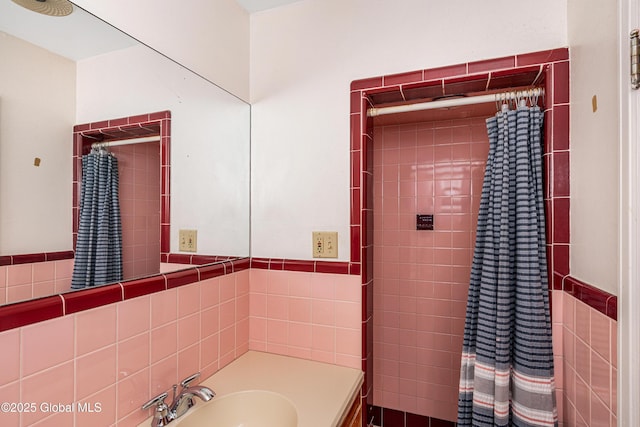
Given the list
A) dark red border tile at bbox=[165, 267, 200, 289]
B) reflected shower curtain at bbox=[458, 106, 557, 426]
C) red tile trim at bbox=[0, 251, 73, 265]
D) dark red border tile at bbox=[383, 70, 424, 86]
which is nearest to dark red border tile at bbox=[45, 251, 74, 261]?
red tile trim at bbox=[0, 251, 73, 265]

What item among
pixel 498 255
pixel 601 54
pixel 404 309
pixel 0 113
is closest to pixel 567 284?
pixel 498 255

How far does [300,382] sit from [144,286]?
0.68m

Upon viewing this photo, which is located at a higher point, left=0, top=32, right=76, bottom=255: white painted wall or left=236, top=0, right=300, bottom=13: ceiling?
left=236, top=0, right=300, bottom=13: ceiling

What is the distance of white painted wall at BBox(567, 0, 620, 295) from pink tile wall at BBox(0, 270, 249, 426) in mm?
1244

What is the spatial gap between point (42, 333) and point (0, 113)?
49cm

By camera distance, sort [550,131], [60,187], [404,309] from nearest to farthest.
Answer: [60,187]
[550,131]
[404,309]

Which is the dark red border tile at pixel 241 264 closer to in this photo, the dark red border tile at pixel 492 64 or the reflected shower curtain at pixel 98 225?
the reflected shower curtain at pixel 98 225

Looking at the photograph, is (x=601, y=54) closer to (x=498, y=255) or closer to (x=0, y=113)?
(x=498, y=255)

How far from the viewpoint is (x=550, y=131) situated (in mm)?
1090

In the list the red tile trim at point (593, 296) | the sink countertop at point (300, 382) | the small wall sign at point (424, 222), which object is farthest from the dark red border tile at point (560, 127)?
the sink countertop at point (300, 382)

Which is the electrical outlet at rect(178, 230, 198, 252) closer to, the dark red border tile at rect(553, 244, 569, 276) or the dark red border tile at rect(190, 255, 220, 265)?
the dark red border tile at rect(190, 255, 220, 265)

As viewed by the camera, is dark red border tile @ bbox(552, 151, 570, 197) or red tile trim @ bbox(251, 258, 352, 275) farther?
red tile trim @ bbox(251, 258, 352, 275)

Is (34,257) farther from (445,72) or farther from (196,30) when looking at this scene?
(445,72)

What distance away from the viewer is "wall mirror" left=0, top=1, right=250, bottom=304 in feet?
2.29
